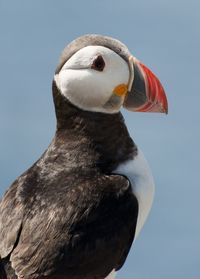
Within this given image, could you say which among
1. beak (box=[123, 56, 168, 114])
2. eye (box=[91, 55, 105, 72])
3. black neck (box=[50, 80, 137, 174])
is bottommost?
black neck (box=[50, 80, 137, 174])

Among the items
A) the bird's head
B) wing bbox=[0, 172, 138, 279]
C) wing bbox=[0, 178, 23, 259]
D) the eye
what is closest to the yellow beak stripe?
the bird's head

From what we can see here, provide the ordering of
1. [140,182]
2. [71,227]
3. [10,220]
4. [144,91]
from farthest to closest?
[144,91] < [140,182] < [10,220] < [71,227]

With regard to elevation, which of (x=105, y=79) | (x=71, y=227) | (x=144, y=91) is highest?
(x=105, y=79)

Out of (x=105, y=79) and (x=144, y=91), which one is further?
(x=144, y=91)

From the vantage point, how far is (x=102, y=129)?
2678cm

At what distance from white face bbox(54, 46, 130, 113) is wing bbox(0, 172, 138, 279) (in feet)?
2.37

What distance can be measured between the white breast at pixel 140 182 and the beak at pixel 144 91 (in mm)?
447

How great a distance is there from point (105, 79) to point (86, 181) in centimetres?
92

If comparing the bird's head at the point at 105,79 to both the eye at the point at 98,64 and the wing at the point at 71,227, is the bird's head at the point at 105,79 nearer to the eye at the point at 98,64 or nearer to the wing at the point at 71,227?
the eye at the point at 98,64

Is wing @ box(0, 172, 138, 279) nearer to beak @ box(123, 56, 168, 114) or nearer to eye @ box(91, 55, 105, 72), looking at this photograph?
beak @ box(123, 56, 168, 114)

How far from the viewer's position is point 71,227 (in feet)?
85.3

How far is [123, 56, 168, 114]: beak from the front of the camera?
1051 inches

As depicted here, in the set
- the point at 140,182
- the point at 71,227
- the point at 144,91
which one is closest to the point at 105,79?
the point at 144,91

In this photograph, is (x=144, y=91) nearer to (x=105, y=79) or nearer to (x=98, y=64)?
(x=105, y=79)
